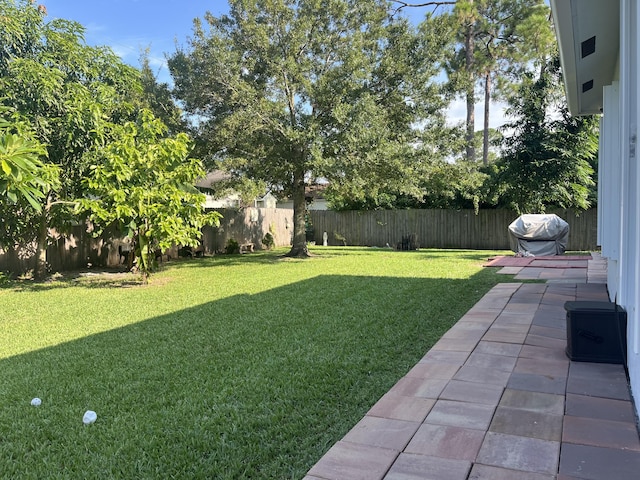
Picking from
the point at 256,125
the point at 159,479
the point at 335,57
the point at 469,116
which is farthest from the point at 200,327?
the point at 469,116

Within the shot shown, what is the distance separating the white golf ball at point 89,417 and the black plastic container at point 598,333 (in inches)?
126

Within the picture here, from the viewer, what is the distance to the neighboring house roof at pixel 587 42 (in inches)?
140

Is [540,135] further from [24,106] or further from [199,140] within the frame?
[24,106]

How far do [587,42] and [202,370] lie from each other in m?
4.51

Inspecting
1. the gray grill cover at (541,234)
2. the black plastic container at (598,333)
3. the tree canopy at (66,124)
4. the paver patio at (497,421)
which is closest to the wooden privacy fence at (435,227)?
the gray grill cover at (541,234)

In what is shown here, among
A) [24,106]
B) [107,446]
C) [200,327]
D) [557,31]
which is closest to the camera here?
[107,446]

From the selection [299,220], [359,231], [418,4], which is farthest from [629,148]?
[418,4]

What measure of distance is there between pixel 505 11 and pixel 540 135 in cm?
787

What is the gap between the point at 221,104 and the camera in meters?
11.0

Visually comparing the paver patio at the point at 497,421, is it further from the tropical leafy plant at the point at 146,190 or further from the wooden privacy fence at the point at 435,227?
the wooden privacy fence at the point at 435,227

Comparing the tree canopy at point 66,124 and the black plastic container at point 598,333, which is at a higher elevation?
the tree canopy at point 66,124

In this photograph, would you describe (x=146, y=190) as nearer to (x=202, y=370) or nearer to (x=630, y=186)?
(x=202, y=370)

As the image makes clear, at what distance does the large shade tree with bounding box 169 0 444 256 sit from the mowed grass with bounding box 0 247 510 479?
444 centimetres

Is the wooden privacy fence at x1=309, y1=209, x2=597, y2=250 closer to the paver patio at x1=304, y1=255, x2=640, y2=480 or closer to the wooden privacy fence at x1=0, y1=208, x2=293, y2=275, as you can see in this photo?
the wooden privacy fence at x1=0, y1=208, x2=293, y2=275
